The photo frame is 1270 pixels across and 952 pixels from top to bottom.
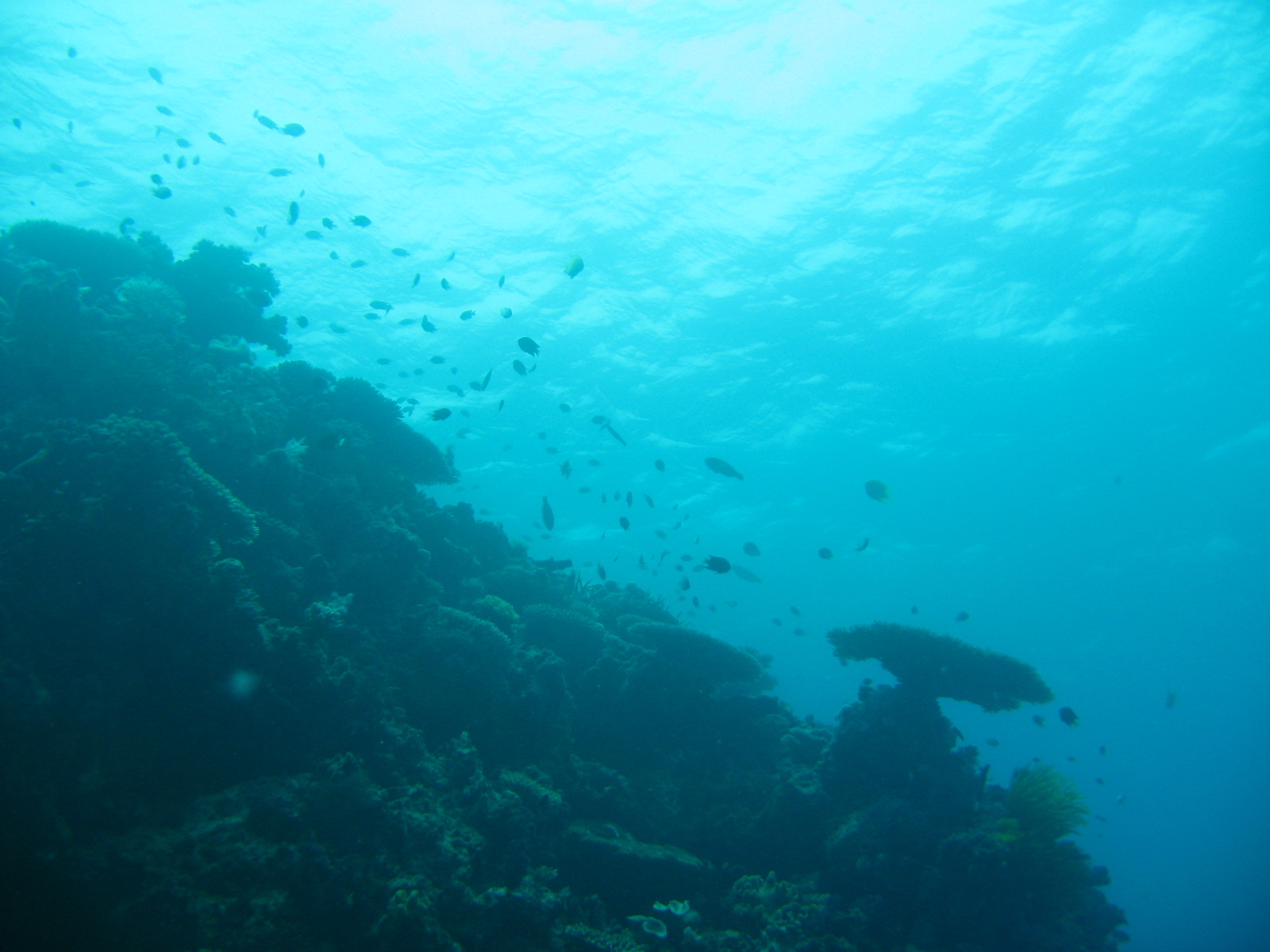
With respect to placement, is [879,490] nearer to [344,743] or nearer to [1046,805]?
[1046,805]

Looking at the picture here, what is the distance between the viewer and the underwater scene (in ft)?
21.8

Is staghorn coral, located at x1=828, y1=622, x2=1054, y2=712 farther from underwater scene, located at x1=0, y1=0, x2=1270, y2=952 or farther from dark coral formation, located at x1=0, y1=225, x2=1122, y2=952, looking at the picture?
dark coral formation, located at x1=0, y1=225, x2=1122, y2=952

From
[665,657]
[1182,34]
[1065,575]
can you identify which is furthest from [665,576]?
[1182,34]

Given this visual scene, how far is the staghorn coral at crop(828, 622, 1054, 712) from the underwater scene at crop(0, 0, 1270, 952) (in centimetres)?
10

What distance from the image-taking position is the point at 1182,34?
43.8ft

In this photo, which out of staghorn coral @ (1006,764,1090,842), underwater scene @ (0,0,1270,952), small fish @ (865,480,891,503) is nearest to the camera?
underwater scene @ (0,0,1270,952)

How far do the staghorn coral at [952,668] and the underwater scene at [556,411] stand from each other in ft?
0.31

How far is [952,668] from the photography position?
33.8ft

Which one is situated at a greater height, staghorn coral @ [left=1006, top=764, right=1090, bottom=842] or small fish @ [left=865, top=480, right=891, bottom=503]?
small fish @ [left=865, top=480, right=891, bottom=503]

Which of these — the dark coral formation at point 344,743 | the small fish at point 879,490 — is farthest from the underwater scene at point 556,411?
the small fish at point 879,490

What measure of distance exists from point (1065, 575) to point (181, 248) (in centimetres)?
5291

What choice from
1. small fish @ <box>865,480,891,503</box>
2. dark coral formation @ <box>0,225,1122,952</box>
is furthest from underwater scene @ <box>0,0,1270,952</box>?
small fish @ <box>865,480,891,503</box>

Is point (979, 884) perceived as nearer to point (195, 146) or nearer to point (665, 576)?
point (195, 146)

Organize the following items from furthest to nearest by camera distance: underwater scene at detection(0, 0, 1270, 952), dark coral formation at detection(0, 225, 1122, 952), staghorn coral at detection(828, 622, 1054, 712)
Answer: staghorn coral at detection(828, 622, 1054, 712), underwater scene at detection(0, 0, 1270, 952), dark coral formation at detection(0, 225, 1122, 952)
